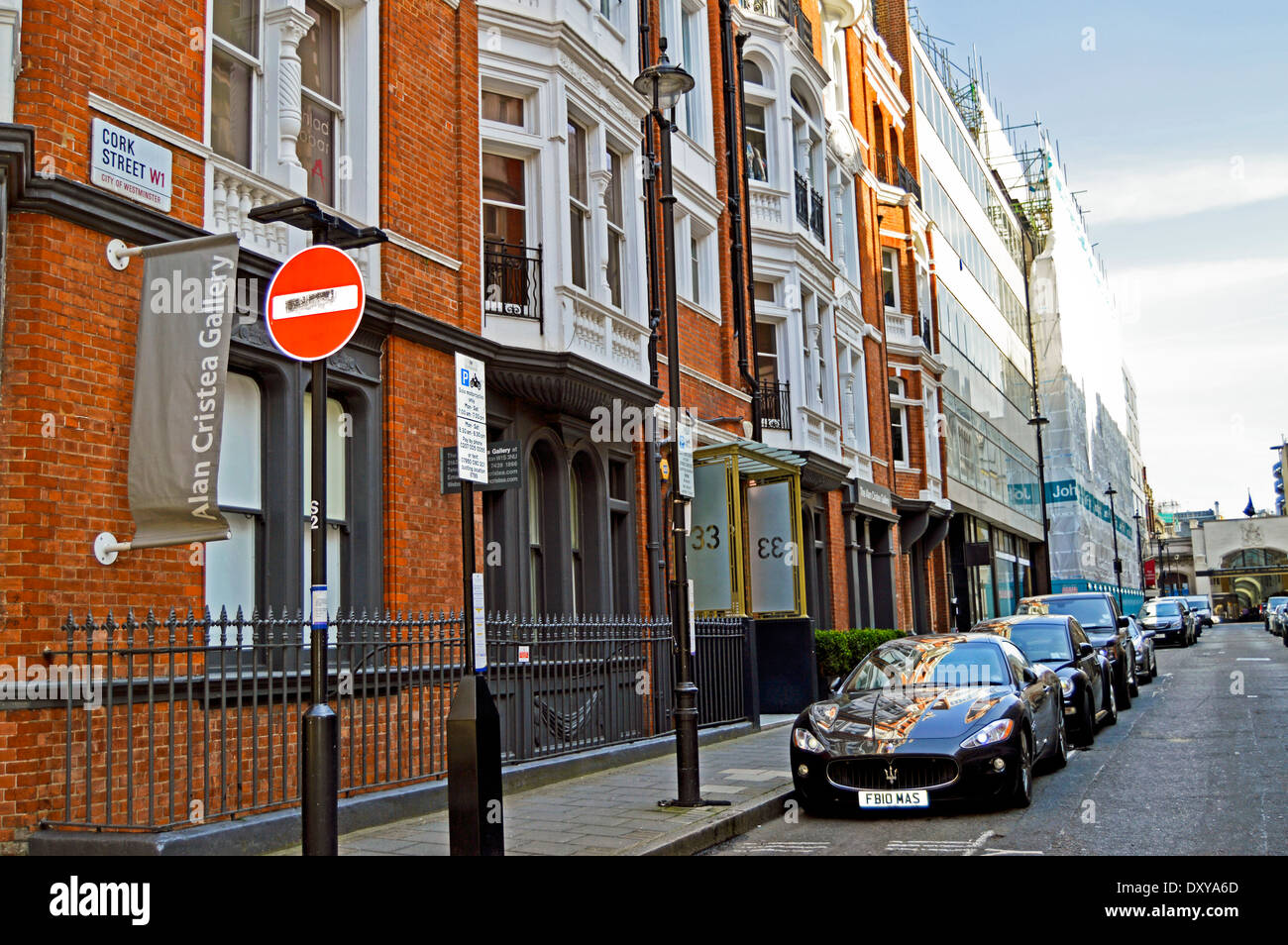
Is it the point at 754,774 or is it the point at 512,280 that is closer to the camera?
the point at 754,774

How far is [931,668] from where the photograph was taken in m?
11.6

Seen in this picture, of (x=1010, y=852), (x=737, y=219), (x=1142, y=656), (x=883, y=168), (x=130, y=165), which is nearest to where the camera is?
(x=1010, y=852)

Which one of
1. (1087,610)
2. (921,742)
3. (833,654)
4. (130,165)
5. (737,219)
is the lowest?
(921,742)

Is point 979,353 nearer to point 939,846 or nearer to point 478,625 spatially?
point 939,846

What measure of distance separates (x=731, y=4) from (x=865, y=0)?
36.5 ft

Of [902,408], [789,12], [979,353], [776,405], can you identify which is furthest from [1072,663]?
[979,353]

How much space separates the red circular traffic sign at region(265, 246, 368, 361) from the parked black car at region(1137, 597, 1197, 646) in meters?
43.5

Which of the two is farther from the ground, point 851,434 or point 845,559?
point 851,434

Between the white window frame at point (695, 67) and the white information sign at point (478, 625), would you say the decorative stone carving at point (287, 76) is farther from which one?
the white window frame at point (695, 67)

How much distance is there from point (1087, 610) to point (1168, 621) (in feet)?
93.5

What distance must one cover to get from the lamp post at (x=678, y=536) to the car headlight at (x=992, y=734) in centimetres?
222
